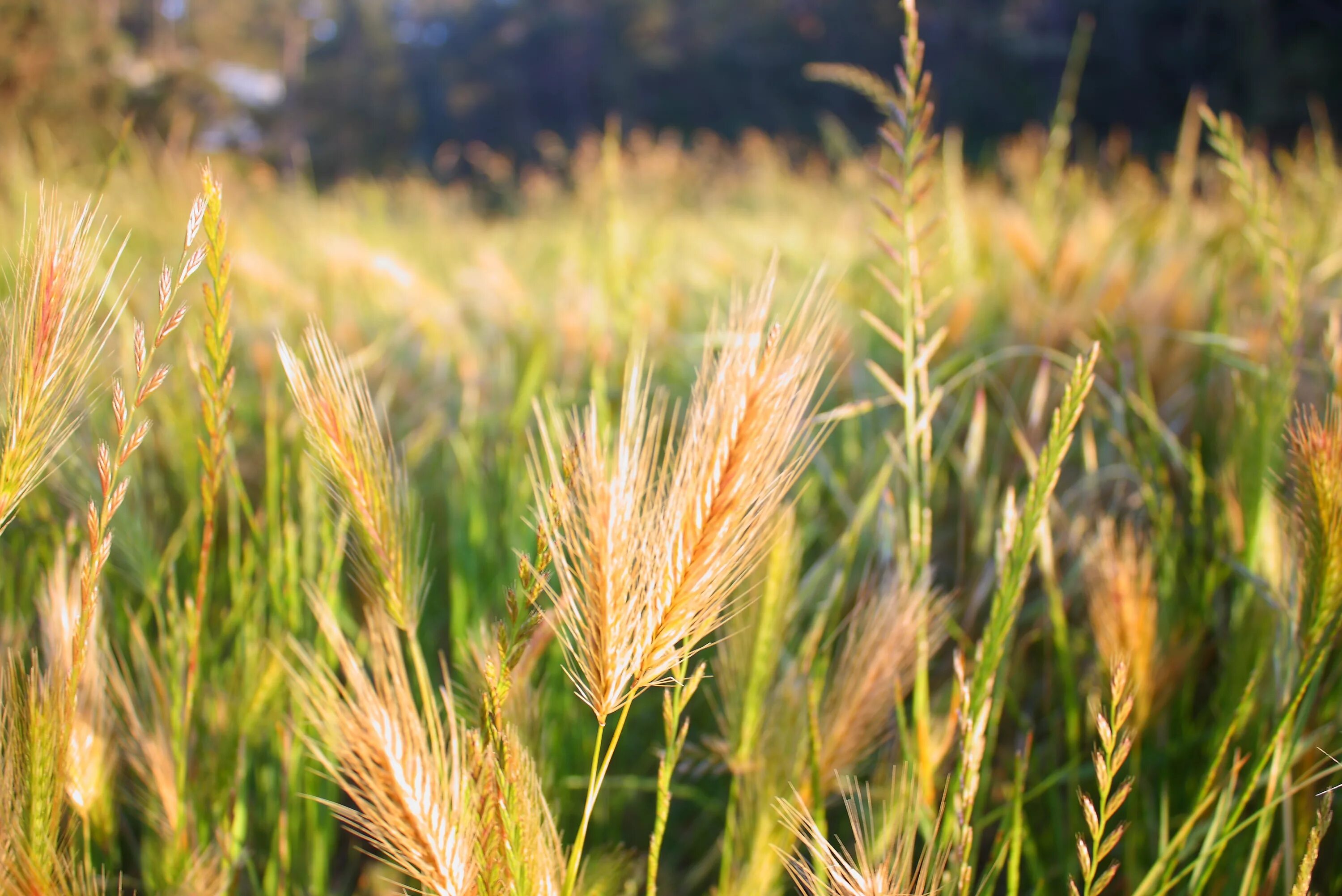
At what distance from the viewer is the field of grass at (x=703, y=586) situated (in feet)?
1.24

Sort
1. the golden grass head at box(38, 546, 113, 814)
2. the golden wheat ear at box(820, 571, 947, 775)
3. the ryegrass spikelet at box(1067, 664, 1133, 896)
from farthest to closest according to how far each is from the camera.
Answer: the golden wheat ear at box(820, 571, 947, 775) → the golden grass head at box(38, 546, 113, 814) → the ryegrass spikelet at box(1067, 664, 1133, 896)

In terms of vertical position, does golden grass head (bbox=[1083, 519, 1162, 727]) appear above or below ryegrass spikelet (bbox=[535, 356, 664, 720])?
below

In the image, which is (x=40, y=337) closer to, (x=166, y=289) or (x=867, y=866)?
(x=166, y=289)

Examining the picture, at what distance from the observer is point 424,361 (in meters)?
1.74

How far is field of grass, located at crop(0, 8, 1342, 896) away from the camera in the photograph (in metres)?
0.38

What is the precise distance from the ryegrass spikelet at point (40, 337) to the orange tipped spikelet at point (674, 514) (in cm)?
24

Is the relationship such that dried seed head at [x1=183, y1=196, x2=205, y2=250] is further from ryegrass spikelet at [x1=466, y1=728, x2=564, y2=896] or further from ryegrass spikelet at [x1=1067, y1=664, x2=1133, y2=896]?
ryegrass spikelet at [x1=1067, y1=664, x2=1133, y2=896]

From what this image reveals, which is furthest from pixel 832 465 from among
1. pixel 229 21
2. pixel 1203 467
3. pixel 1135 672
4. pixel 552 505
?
pixel 229 21

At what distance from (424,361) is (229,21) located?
1976 cm

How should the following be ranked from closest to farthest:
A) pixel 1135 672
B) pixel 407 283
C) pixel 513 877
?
pixel 513 877
pixel 1135 672
pixel 407 283

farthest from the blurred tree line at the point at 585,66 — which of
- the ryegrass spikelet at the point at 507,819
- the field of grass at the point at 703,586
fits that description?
the ryegrass spikelet at the point at 507,819

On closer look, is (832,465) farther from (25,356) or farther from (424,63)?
(424,63)

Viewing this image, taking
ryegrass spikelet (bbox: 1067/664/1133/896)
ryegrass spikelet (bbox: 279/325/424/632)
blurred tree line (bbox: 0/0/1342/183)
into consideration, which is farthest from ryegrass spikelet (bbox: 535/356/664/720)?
blurred tree line (bbox: 0/0/1342/183)

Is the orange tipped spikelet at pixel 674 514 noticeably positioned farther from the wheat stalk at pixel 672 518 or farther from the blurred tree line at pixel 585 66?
the blurred tree line at pixel 585 66
